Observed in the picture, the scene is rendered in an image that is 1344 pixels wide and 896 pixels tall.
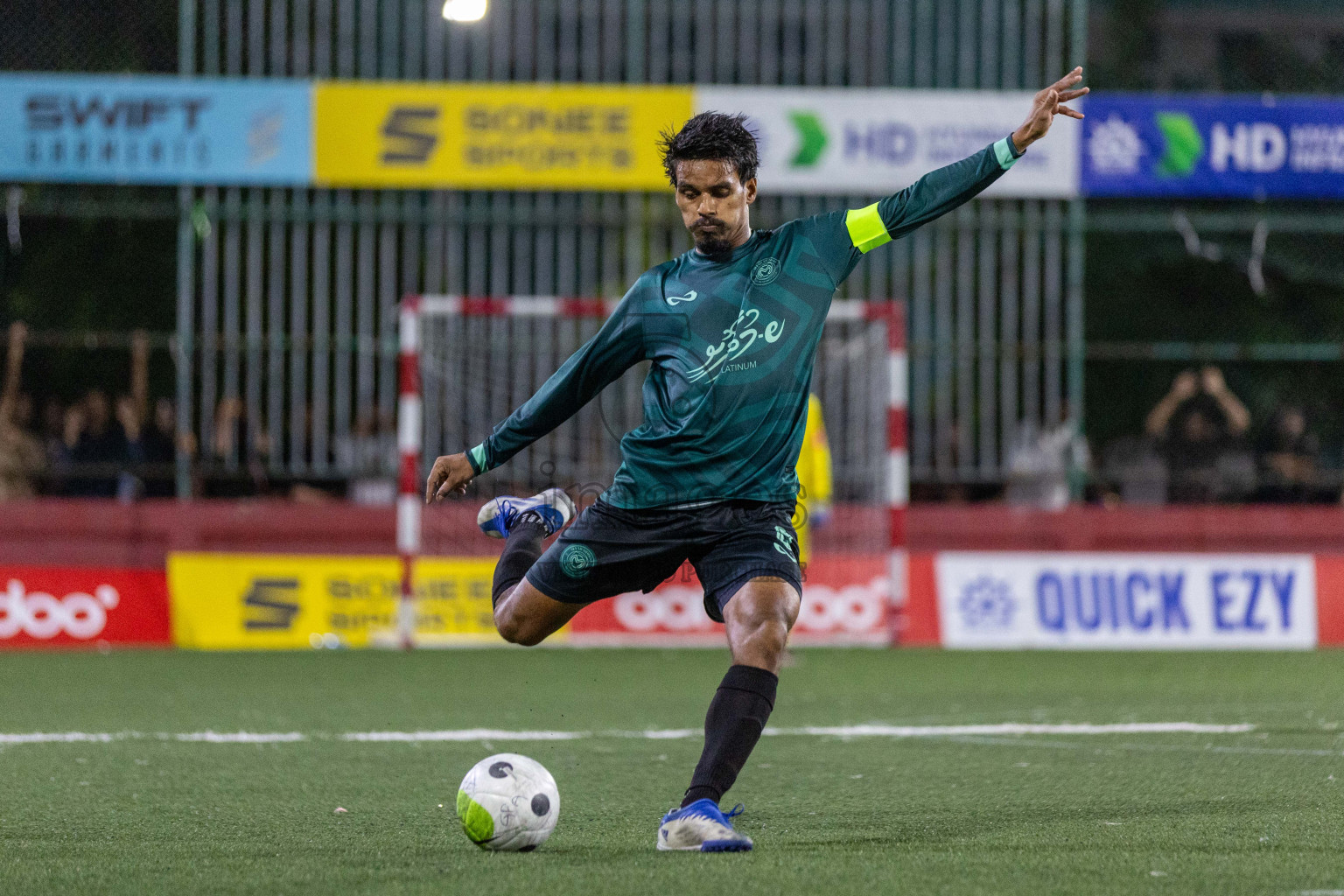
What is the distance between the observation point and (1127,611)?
1482 cm

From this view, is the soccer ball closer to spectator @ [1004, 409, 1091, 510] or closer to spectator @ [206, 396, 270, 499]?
spectator @ [206, 396, 270, 499]

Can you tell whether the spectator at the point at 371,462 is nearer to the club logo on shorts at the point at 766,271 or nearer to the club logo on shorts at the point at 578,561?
the club logo on shorts at the point at 578,561

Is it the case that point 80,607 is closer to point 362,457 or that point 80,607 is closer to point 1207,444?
point 362,457

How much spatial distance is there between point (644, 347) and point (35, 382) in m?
13.0

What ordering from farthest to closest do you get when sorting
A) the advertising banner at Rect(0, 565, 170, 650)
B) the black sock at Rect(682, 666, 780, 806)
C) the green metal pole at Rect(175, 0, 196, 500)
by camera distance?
1. the green metal pole at Rect(175, 0, 196, 500)
2. the advertising banner at Rect(0, 565, 170, 650)
3. the black sock at Rect(682, 666, 780, 806)

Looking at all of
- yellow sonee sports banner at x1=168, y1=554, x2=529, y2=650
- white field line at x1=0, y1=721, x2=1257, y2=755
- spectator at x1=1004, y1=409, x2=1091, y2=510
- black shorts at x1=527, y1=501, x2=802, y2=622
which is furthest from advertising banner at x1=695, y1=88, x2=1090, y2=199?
black shorts at x1=527, y1=501, x2=802, y2=622

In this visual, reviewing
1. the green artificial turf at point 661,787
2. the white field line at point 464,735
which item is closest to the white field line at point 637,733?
the white field line at point 464,735

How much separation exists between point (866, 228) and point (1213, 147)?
1137cm

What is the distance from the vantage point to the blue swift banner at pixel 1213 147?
15.9 m

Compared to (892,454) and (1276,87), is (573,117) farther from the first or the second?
(1276,87)

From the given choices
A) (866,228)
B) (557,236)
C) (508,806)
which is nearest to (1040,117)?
A: (866,228)

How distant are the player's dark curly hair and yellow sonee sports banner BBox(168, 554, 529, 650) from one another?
354 inches

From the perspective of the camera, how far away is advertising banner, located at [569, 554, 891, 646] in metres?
14.4

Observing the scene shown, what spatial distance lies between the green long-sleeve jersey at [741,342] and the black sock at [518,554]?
19.8 inches
